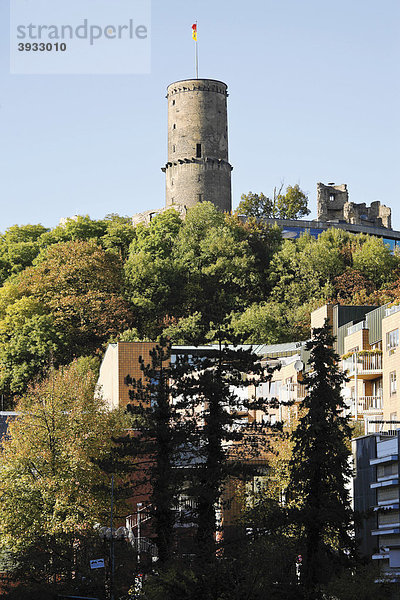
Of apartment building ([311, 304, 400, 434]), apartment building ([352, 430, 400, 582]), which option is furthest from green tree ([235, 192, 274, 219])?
apartment building ([352, 430, 400, 582])

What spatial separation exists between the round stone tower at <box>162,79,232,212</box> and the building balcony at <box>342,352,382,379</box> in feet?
164

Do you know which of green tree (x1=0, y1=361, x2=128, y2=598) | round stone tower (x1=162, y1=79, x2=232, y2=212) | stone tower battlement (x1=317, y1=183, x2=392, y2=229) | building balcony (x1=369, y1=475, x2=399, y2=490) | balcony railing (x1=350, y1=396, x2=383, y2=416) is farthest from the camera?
stone tower battlement (x1=317, y1=183, x2=392, y2=229)

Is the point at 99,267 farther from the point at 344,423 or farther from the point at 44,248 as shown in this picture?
the point at 344,423

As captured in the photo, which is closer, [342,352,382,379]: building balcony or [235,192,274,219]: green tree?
[342,352,382,379]: building balcony

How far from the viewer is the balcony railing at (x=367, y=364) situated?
62906 mm

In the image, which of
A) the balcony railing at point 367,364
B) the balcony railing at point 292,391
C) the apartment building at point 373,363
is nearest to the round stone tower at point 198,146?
the apartment building at point 373,363

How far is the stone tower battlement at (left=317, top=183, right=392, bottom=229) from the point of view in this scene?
4771 inches

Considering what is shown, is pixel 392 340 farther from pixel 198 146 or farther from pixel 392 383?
pixel 198 146

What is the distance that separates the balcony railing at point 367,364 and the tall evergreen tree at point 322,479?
1754 cm

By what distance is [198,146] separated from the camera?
373ft

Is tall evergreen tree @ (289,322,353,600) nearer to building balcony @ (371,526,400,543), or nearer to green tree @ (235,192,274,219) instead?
building balcony @ (371,526,400,543)

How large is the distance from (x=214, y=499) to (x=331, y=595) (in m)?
7.49

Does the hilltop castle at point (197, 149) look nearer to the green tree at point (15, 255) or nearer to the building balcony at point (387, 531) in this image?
the green tree at point (15, 255)

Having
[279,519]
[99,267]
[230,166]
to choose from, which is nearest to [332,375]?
[279,519]
